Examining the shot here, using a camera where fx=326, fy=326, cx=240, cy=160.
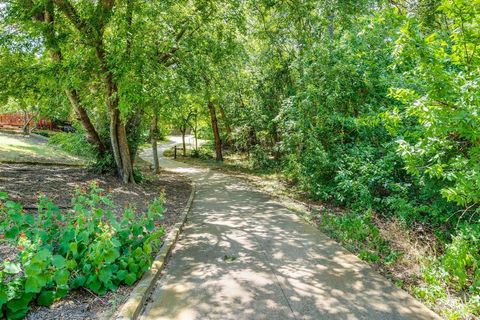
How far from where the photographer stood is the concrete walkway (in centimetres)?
380

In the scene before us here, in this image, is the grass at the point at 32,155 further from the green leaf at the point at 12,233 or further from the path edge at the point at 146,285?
the green leaf at the point at 12,233

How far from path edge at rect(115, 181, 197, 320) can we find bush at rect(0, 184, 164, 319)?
0.51 ft

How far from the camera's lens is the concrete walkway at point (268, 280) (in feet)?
12.5

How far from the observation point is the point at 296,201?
33.4 feet

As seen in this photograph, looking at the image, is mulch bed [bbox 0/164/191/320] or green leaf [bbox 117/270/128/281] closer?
mulch bed [bbox 0/164/191/320]

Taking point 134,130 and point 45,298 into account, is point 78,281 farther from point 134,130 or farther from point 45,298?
point 134,130

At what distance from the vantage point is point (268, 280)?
459 cm

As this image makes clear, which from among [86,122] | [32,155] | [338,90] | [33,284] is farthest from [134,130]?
[33,284]

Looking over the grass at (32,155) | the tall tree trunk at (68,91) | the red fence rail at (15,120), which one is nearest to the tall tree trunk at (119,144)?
the tall tree trunk at (68,91)

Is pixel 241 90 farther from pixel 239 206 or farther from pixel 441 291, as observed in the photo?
pixel 441 291

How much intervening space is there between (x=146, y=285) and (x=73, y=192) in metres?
4.98

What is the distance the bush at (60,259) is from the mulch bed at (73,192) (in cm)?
13

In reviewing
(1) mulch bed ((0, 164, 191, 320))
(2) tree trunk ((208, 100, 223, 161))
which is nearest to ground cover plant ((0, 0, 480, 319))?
(1) mulch bed ((0, 164, 191, 320))

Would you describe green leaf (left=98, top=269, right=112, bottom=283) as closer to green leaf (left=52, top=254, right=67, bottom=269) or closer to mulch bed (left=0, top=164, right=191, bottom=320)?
mulch bed (left=0, top=164, right=191, bottom=320)
